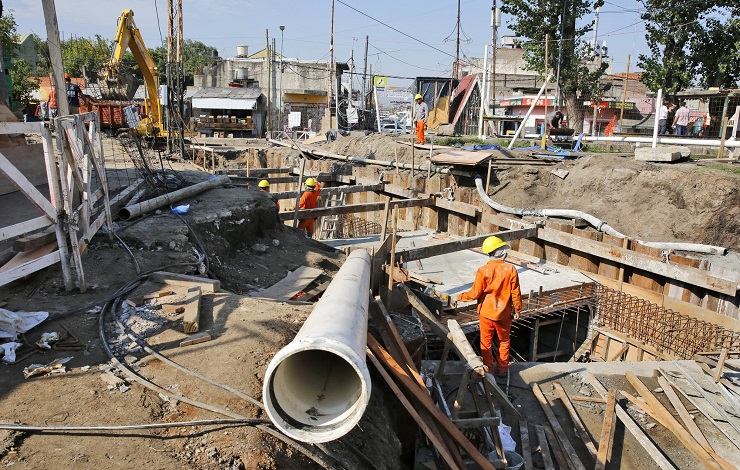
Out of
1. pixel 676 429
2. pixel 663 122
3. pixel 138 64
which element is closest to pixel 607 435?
pixel 676 429

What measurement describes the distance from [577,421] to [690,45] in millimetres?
18079

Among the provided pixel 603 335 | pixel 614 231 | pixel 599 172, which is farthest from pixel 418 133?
pixel 603 335

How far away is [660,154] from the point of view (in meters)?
11.9

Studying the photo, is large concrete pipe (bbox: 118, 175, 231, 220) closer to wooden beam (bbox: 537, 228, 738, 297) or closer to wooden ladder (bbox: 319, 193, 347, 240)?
wooden ladder (bbox: 319, 193, 347, 240)

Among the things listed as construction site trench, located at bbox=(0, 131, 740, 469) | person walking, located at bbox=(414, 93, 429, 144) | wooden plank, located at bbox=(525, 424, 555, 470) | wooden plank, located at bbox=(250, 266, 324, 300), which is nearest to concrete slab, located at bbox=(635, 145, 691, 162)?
construction site trench, located at bbox=(0, 131, 740, 469)

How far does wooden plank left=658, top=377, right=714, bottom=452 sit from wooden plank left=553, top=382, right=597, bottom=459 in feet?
3.20

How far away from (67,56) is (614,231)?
45.0 metres

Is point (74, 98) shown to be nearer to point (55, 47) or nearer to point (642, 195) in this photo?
point (55, 47)

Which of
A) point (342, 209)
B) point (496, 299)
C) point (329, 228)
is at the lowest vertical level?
point (329, 228)

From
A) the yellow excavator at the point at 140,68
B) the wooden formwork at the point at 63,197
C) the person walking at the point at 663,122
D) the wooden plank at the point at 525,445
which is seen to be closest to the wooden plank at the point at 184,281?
the wooden formwork at the point at 63,197

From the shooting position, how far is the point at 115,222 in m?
7.00

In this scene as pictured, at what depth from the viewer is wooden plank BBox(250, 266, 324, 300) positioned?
21.0 feet

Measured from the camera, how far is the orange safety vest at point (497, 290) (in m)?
5.86

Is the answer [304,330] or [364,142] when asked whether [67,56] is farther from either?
[304,330]
